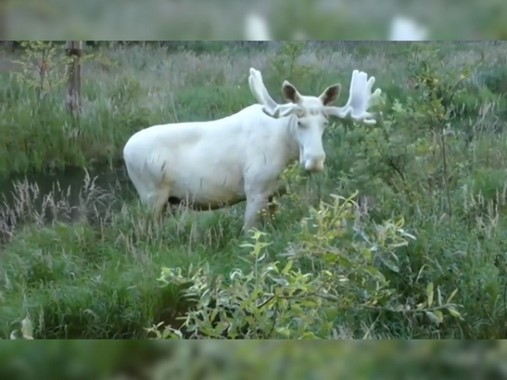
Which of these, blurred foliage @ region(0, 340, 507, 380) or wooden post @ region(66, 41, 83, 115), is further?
wooden post @ region(66, 41, 83, 115)

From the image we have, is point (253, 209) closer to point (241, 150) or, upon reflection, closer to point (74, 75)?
point (241, 150)

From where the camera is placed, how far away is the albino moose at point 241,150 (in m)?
2.26

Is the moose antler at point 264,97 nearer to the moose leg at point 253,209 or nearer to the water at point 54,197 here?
the moose leg at point 253,209

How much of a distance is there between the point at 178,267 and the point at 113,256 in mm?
131

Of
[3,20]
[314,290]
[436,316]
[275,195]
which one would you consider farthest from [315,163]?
[3,20]

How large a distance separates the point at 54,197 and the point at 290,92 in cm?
51

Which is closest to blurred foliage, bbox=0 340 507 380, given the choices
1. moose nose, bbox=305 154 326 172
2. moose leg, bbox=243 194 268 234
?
moose leg, bbox=243 194 268 234

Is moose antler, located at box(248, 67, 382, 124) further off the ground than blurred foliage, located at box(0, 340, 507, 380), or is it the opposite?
moose antler, located at box(248, 67, 382, 124)

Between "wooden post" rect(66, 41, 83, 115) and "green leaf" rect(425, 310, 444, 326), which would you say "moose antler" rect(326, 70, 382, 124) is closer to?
"green leaf" rect(425, 310, 444, 326)

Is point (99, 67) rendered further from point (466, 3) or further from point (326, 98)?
point (466, 3)

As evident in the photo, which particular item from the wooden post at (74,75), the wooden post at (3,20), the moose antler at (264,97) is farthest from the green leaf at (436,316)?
the wooden post at (3,20)

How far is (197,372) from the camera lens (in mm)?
2141

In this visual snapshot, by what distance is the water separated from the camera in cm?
226

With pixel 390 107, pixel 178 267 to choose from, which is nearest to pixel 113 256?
pixel 178 267
